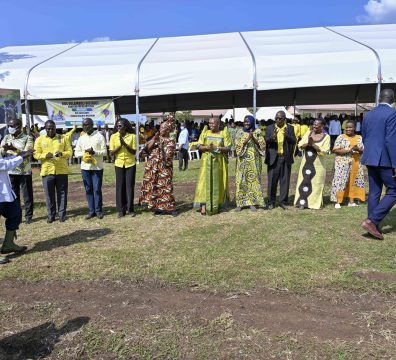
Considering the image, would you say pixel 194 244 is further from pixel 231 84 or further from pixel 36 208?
pixel 231 84

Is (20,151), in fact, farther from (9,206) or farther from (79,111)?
(79,111)

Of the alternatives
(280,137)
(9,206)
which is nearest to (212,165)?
(280,137)

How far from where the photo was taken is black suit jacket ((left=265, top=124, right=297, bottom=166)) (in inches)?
273

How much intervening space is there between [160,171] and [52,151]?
174 cm

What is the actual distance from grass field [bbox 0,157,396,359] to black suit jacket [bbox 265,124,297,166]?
0.93m

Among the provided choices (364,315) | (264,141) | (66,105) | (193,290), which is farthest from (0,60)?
(364,315)

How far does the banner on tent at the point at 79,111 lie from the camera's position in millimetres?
13242

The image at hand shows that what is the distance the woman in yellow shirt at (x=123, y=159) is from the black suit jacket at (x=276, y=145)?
229 cm

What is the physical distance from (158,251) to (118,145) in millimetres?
2336

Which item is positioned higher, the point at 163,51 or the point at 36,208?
the point at 163,51

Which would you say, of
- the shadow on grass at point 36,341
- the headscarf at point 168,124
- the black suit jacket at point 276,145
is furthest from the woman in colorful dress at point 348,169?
the shadow on grass at point 36,341

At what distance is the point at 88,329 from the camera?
323 centimetres

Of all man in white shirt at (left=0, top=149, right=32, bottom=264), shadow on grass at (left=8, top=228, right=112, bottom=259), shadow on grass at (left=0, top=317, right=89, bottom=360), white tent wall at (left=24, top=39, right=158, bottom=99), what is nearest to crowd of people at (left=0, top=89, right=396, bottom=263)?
shadow on grass at (left=8, top=228, right=112, bottom=259)

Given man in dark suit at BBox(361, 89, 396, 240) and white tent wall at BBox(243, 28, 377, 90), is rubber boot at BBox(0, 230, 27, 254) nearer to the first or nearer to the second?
man in dark suit at BBox(361, 89, 396, 240)
